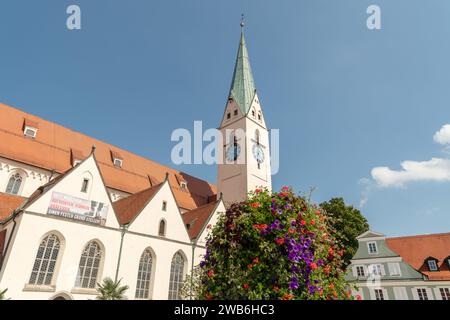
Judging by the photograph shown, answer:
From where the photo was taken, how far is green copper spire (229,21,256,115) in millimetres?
48688

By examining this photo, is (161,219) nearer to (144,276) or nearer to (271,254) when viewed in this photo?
(144,276)

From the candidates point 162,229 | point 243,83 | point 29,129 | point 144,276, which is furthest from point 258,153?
point 29,129

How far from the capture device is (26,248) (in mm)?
16578

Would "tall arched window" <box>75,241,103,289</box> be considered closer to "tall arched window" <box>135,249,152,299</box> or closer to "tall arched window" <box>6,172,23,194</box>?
"tall arched window" <box>135,249,152,299</box>

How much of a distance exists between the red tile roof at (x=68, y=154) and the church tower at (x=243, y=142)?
17.1ft

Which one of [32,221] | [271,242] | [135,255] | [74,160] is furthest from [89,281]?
[271,242]

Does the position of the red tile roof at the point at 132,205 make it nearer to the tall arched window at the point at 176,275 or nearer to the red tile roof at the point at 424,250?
the tall arched window at the point at 176,275

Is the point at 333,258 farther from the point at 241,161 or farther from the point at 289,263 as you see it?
the point at 241,161

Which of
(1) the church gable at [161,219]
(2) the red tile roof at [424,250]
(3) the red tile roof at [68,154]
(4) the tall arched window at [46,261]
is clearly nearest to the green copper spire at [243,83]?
(3) the red tile roof at [68,154]

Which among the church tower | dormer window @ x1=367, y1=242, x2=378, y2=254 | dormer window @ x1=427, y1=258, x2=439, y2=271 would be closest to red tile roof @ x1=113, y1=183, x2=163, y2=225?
the church tower

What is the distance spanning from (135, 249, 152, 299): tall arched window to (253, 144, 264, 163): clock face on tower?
2581 centimetres

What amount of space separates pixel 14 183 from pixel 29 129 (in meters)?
6.33

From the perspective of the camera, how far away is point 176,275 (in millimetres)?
22906
